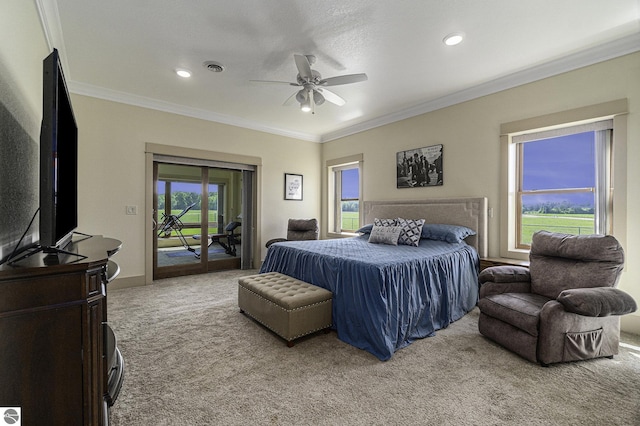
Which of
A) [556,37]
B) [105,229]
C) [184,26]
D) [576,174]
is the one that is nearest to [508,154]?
[576,174]

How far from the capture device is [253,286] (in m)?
2.88

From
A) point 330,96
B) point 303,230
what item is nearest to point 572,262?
point 330,96

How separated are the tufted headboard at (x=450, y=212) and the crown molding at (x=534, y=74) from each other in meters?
1.46

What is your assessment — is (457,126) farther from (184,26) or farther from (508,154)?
(184,26)

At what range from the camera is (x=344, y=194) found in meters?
6.27

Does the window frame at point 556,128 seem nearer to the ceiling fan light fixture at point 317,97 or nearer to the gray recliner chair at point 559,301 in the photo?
the gray recliner chair at point 559,301

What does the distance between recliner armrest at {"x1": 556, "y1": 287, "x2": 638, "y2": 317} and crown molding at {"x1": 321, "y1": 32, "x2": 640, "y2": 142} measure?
244cm

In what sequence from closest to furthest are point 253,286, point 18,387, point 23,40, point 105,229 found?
point 18,387, point 23,40, point 253,286, point 105,229

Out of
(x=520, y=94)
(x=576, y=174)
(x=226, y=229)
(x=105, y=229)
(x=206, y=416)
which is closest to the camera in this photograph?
(x=206, y=416)

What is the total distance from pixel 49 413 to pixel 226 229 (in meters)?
4.59

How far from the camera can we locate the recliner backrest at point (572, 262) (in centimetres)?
231

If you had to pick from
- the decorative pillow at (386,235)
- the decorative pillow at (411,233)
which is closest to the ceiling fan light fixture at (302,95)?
the decorative pillow at (386,235)

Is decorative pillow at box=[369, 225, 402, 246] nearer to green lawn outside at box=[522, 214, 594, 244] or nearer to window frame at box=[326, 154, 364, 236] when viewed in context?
green lawn outside at box=[522, 214, 594, 244]

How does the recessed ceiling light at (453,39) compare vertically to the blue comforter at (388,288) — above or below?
above
